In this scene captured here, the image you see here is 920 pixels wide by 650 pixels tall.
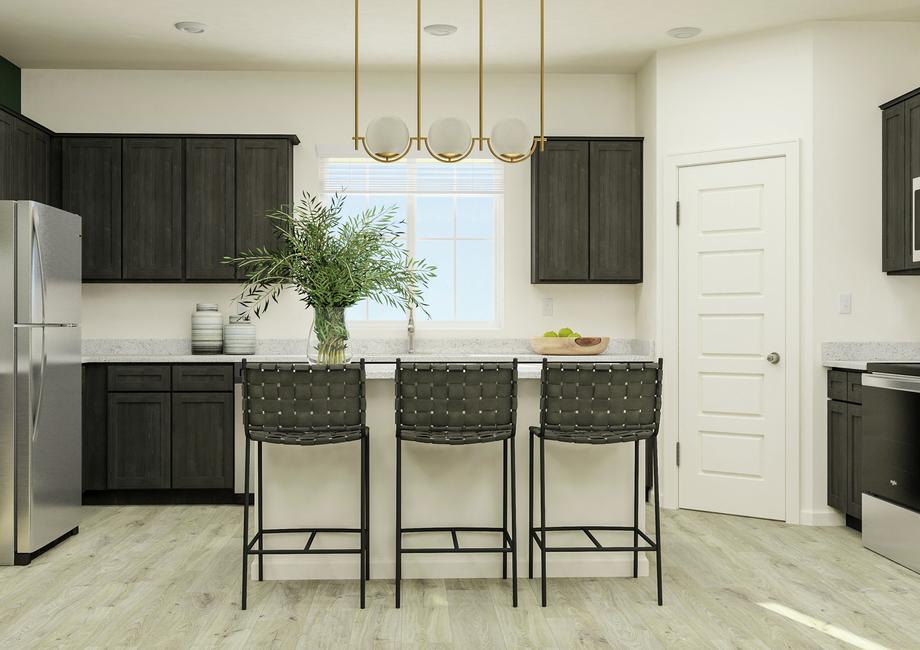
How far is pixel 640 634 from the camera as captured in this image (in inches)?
113

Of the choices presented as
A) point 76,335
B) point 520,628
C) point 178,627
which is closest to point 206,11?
point 76,335

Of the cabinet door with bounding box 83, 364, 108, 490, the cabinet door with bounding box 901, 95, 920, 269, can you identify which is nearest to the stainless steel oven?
the cabinet door with bounding box 901, 95, 920, 269

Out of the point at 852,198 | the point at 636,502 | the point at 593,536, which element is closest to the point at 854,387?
the point at 852,198

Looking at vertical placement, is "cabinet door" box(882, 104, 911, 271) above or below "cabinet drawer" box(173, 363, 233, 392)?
above

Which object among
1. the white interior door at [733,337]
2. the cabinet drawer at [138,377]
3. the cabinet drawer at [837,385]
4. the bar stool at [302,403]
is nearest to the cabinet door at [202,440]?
the cabinet drawer at [138,377]

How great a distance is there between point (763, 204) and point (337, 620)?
3.30 meters

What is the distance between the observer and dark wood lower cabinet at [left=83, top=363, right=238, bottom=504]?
4.95 m

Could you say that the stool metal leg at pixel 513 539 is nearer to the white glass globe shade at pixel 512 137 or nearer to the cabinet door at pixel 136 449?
the white glass globe shade at pixel 512 137

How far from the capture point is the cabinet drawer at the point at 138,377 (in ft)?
16.2

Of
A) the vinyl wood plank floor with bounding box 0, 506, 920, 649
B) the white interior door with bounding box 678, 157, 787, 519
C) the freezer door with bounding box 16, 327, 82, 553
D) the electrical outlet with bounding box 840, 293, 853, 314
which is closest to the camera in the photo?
the vinyl wood plank floor with bounding box 0, 506, 920, 649

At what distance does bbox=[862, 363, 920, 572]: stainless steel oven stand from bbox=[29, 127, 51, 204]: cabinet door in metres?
4.85

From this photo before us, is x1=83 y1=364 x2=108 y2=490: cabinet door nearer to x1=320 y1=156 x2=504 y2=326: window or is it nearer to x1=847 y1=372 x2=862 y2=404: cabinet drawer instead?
x1=320 y1=156 x2=504 y2=326: window

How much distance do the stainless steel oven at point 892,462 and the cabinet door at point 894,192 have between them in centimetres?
82

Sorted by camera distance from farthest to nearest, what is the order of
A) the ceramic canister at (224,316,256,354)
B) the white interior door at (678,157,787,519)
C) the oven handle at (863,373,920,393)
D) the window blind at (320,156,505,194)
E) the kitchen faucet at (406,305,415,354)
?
1. the window blind at (320,156,505,194)
2. the kitchen faucet at (406,305,415,354)
3. the ceramic canister at (224,316,256,354)
4. the white interior door at (678,157,787,519)
5. the oven handle at (863,373,920,393)
